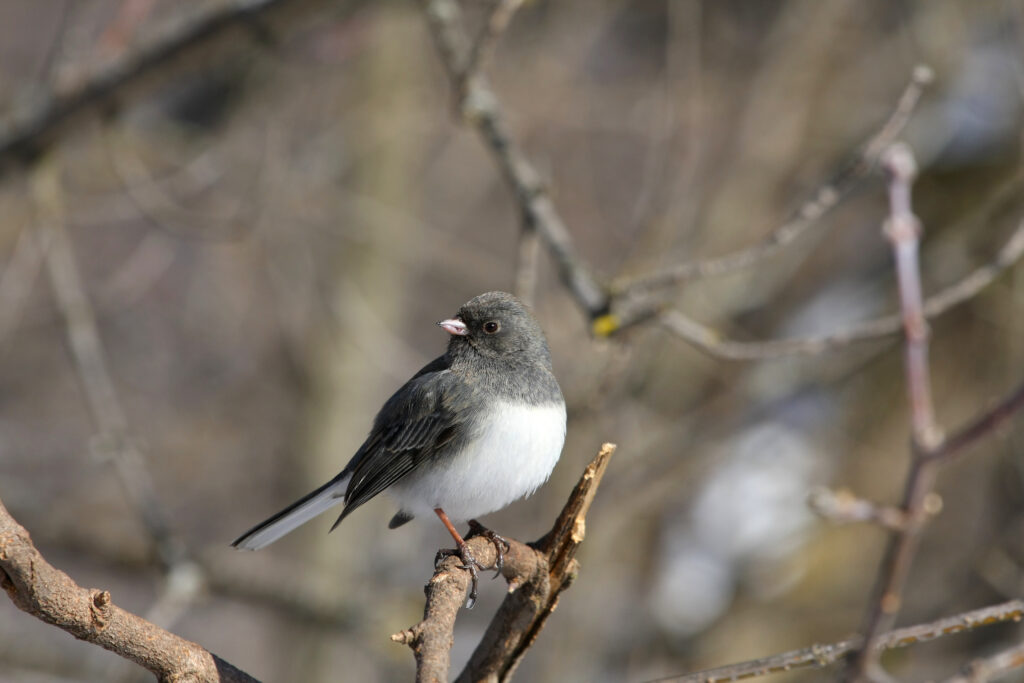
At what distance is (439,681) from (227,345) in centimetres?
468

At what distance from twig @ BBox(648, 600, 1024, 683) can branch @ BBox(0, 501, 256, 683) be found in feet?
2.37

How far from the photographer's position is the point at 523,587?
1780mm

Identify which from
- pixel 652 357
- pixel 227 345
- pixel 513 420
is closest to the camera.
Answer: pixel 513 420

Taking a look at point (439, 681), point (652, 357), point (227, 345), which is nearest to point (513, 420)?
point (439, 681)

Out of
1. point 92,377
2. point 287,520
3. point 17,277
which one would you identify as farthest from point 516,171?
point 17,277

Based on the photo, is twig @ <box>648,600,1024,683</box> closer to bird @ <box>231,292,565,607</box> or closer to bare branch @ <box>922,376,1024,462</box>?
bare branch @ <box>922,376,1024,462</box>

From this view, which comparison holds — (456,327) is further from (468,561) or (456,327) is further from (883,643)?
(883,643)

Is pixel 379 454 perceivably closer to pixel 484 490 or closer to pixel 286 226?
pixel 484 490

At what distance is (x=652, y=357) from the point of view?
164 inches

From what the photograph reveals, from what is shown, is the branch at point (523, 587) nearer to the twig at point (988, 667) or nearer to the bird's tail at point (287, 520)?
the bird's tail at point (287, 520)

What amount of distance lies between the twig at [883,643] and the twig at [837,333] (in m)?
0.76

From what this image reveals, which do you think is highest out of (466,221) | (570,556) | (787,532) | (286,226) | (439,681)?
(466,221)

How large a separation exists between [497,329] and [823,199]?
85 centimetres

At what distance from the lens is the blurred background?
12.0 feet
